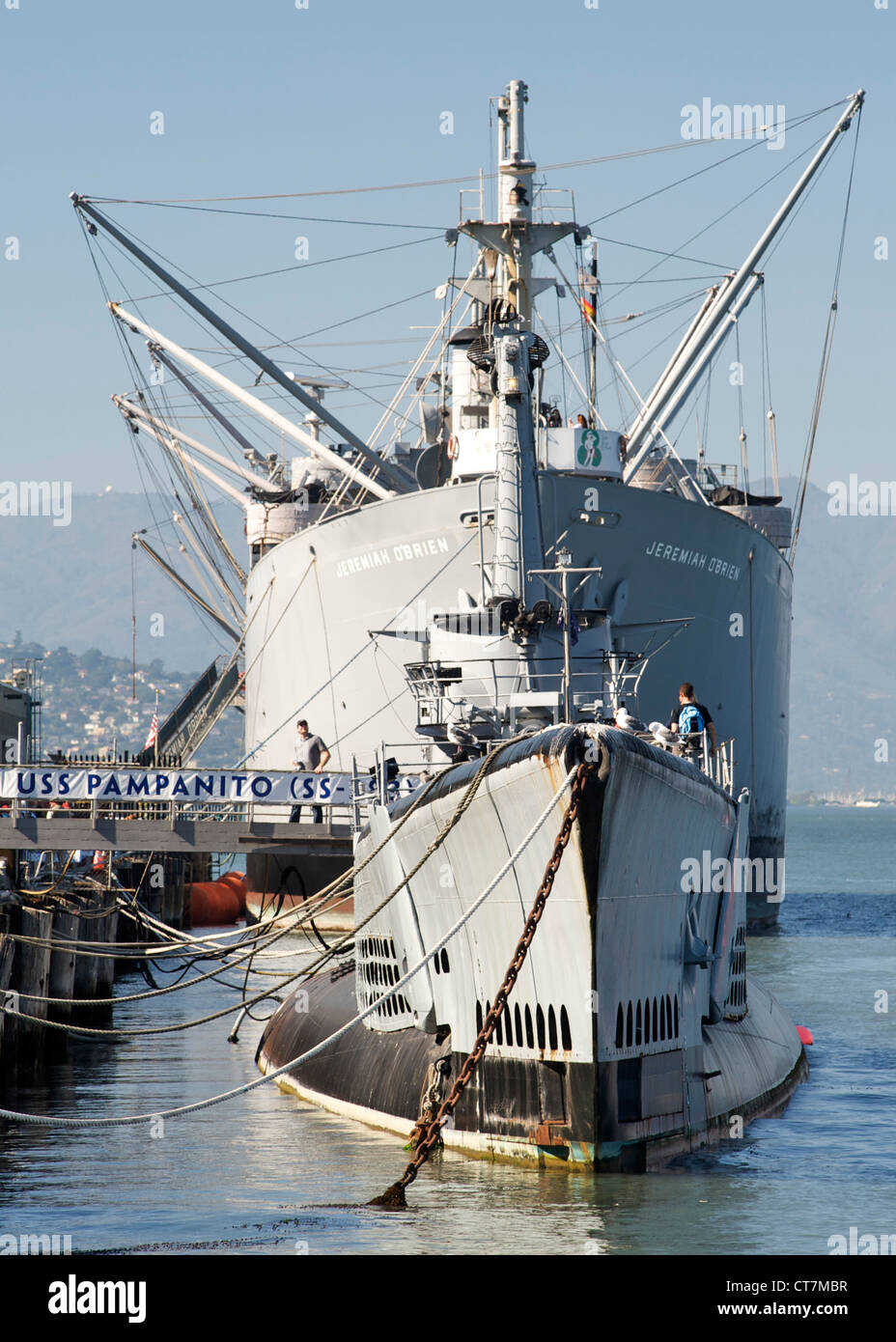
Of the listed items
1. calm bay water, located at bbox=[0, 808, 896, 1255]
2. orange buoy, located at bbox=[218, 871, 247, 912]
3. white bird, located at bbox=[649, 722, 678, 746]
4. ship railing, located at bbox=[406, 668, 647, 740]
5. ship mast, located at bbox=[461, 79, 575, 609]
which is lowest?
calm bay water, located at bbox=[0, 808, 896, 1255]

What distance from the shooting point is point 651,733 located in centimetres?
1852

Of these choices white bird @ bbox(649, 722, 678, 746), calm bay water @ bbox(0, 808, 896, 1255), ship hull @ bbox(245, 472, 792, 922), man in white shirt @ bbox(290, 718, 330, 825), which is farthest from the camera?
ship hull @ bbox(245, 472, 792, 922)

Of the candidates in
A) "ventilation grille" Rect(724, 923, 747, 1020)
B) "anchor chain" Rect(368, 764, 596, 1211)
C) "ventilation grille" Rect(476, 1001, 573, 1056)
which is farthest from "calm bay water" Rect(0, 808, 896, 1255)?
"ventilation grille" Rect(724, 923, 747, 1020)

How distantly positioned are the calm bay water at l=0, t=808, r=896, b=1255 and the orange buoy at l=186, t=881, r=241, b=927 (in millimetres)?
27993

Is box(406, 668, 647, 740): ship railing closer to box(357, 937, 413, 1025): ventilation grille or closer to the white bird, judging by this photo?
the white bird

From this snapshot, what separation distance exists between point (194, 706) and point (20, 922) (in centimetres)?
5313

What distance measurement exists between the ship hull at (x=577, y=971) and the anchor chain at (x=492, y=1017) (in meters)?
0.22

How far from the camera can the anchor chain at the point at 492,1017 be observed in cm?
1398

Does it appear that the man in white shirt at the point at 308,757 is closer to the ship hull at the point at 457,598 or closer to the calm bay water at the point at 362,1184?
the ship hull at the point at 457,598

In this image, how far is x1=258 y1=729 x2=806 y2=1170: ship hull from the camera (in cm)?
1523
